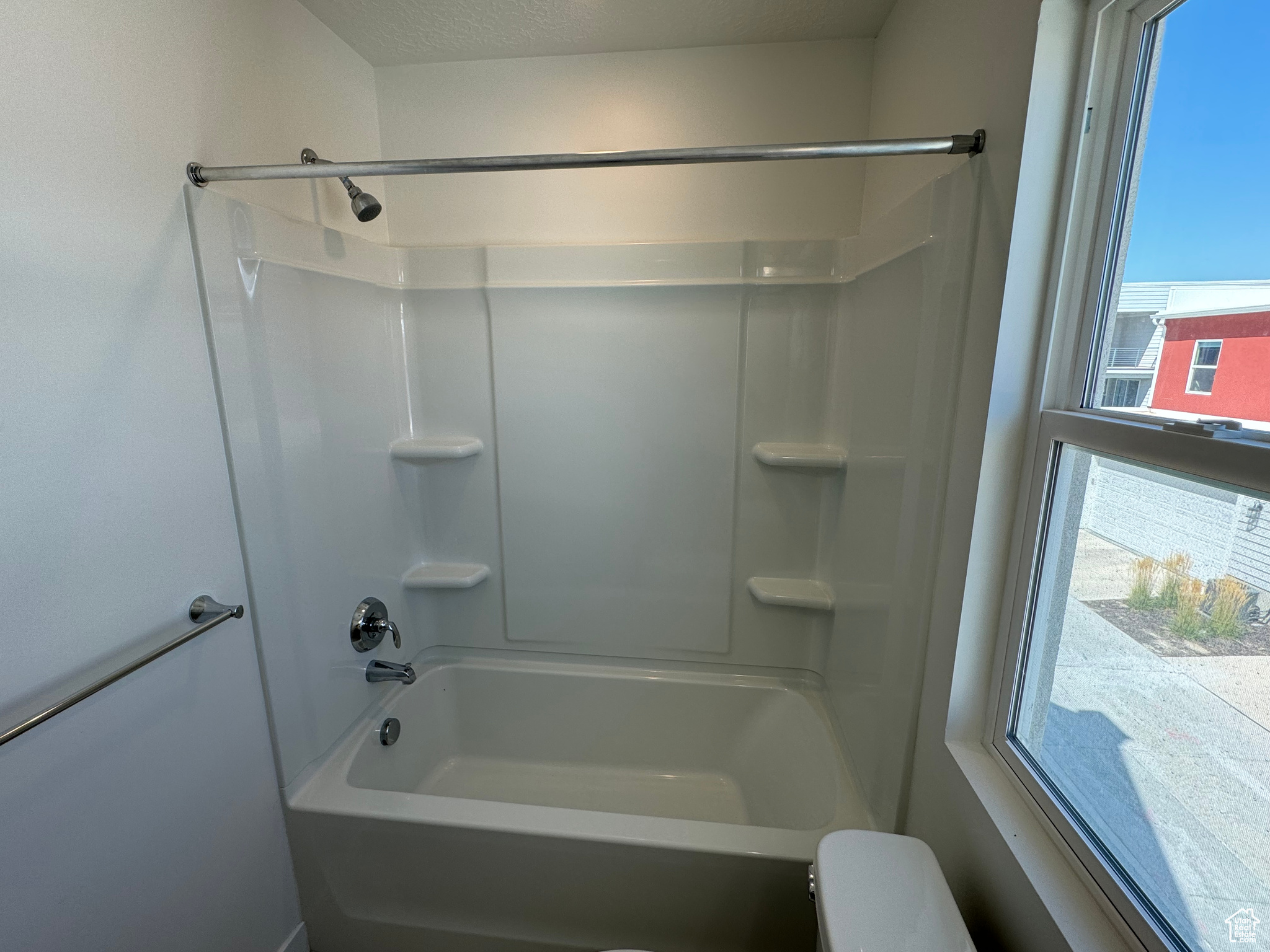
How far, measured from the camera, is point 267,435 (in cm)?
130

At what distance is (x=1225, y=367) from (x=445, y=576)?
75.1 inches

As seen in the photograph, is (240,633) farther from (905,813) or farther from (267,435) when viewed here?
(905,813)

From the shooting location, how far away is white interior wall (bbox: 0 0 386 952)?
33.9 inches

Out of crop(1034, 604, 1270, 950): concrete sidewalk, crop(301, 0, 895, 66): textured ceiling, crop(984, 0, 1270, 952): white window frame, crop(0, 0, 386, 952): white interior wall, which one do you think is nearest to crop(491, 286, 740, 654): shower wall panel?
crop(301, 0, 895, 66): textured ceiling

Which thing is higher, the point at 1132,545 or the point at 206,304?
the point at 206,304

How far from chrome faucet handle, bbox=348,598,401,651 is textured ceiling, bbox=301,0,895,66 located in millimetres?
1558

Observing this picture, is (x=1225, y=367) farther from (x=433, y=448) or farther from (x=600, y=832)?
(x=433, y=448)

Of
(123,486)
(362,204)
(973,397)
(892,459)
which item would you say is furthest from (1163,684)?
(362,204)

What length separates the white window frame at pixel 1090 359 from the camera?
0.71 m

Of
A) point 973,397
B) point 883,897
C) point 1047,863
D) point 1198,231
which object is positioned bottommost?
point 883,897

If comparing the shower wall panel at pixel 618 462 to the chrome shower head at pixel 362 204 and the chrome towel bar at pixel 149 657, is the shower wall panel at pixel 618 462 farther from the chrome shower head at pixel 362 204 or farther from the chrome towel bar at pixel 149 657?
the chrome towel bar at pixel 149 657

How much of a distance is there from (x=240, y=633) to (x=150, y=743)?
10.0 inches

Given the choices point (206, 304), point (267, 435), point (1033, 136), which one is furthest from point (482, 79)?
point (1033, 136)

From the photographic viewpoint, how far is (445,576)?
77.4 inches
